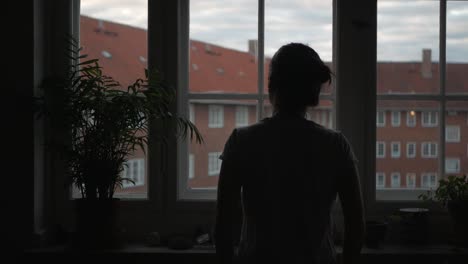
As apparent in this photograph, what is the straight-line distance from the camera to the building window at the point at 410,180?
9.77 feet

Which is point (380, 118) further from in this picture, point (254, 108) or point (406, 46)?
point (254, 108)

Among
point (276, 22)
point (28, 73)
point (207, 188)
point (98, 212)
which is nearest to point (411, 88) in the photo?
point (276, 22)

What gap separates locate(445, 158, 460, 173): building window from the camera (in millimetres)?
2946

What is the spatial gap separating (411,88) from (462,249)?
0.86 metres

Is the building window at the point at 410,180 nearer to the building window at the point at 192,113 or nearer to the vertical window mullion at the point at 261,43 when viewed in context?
the vertical window mullion at the point at 261,43

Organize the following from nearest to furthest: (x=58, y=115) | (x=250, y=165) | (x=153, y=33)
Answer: (x=250, y=165)
(x=58, y=115)
(x=153, y=33)

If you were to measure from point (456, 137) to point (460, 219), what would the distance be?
1.68 feet

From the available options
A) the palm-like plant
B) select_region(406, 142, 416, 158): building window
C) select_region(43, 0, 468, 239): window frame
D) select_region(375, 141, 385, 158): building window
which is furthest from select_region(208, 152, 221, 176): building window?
select_region(406, 142, 416, 158): building window

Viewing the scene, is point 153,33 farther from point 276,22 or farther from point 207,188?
point 207,188

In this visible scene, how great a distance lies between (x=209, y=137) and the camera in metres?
2.98

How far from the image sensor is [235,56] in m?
2.96

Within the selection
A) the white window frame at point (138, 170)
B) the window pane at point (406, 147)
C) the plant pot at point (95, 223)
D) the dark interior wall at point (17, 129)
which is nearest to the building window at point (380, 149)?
the window pane at point (406, 147)

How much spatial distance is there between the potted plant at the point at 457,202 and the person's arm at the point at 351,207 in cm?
95

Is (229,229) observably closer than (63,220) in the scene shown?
Yes
